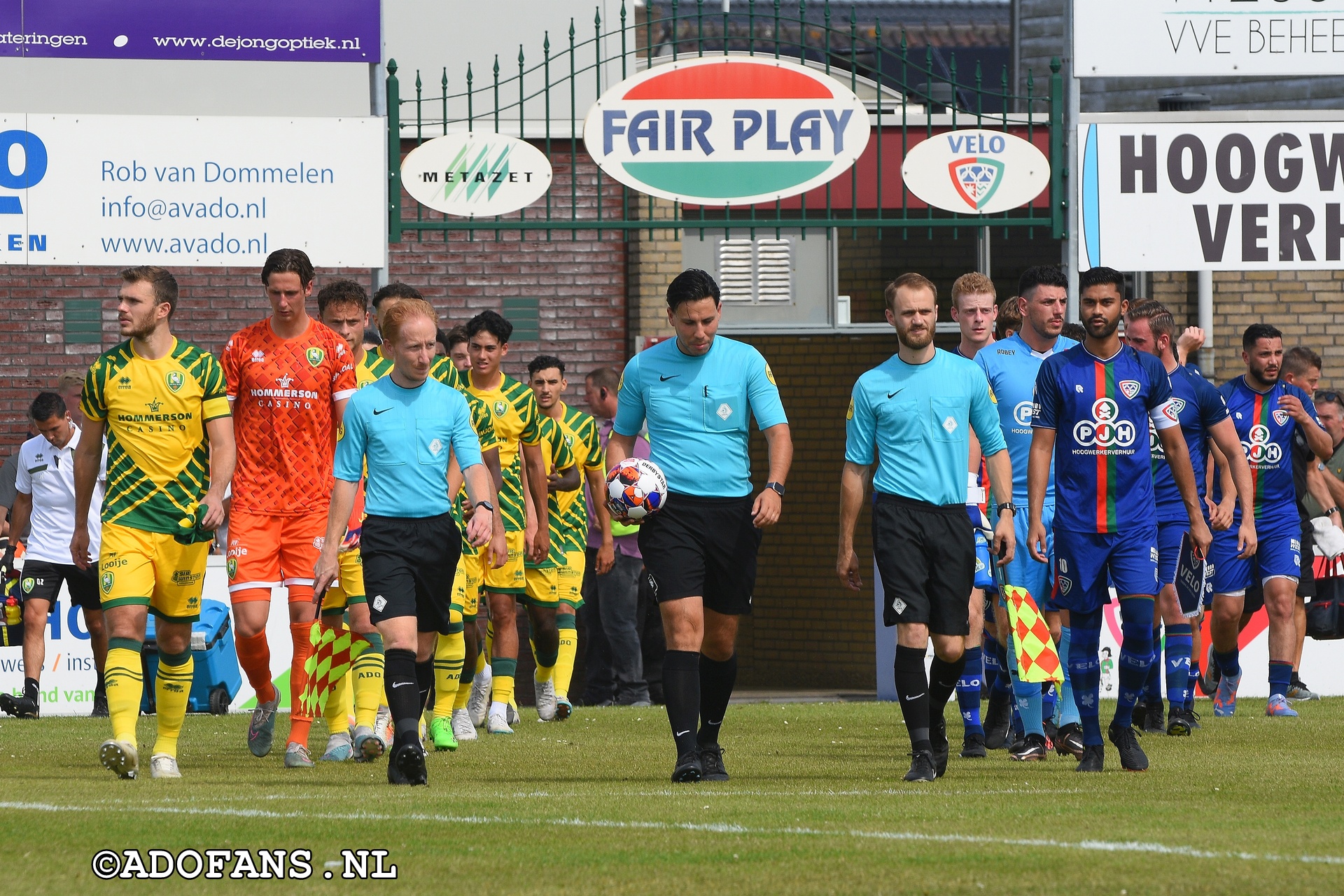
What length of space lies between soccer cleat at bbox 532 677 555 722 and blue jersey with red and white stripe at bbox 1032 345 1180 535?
16.2ft

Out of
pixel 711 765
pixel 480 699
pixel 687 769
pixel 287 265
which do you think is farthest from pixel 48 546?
pixel 687 769

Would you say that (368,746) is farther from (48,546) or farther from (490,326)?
(48,546)

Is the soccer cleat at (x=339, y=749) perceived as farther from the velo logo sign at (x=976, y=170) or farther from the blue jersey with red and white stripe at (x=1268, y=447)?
the velo logo sign at (x=976, y=170)

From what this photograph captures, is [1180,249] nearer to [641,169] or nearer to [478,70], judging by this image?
[641,169]

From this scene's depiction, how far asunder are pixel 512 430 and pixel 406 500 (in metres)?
3.30

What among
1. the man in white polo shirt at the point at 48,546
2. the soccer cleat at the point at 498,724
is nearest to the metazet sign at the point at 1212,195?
the soccer cleat at the point at 498,724

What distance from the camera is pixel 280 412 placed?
8828 mm

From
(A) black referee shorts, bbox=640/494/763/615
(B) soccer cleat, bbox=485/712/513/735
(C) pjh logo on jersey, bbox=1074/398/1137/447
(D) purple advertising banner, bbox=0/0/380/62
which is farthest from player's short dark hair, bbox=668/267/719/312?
(D) purple advertising banner, bbox=0/0/380/62

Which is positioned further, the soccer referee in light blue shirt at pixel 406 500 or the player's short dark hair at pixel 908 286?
the player's short dark hair at pixel 908 286

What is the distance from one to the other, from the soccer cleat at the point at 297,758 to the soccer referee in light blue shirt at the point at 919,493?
2724mm

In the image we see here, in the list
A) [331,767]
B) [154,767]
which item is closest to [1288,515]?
[331,767]

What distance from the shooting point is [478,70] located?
16750mm

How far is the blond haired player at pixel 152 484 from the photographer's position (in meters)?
8.05

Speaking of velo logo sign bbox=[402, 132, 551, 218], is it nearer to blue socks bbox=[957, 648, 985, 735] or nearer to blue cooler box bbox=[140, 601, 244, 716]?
blue cooler box bbox=[140, 601, 244, 716]
